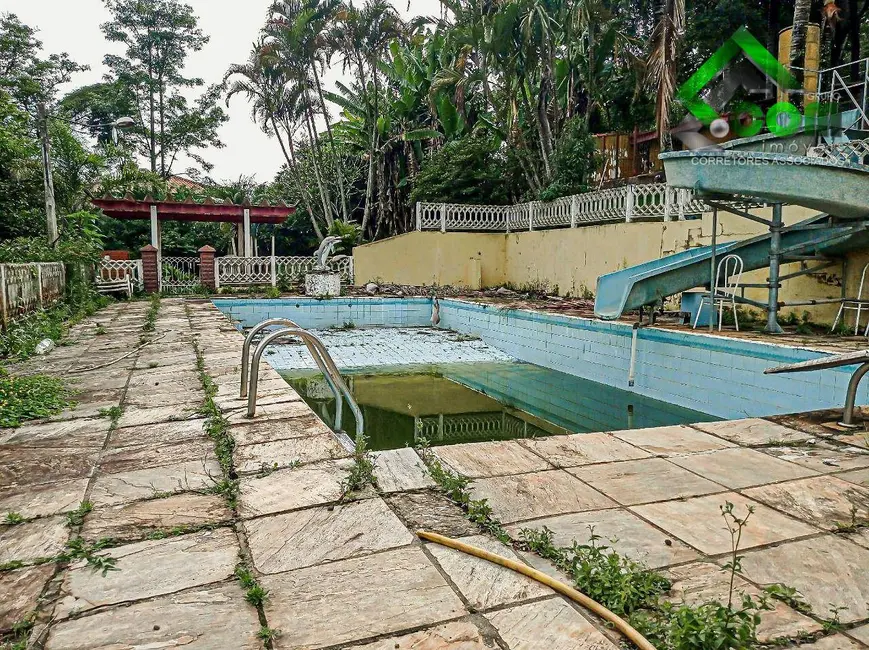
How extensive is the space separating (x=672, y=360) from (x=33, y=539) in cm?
566

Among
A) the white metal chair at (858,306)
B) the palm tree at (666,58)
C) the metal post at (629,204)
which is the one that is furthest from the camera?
the metal post at (629,204)

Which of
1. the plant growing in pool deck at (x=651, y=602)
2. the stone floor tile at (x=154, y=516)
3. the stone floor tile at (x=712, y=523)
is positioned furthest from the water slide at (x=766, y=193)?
the stone floor tile at (x=154, y=516)

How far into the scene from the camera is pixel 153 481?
259 centimetres

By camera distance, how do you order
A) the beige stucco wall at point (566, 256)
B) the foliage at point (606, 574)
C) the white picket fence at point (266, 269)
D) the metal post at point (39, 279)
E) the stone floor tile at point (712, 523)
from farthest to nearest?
1. the white picket fence at point (266, 269)
2. the metal post at point (39, 279)
3. the beige stucco wall at point (566, 256)
4. the stone floor tile at point (712, 523)
5. the foliage at point (606, 574)

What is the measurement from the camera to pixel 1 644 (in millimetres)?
1479

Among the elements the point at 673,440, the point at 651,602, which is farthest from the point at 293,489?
the point at 673,440

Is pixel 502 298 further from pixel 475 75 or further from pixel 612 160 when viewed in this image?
pixel 612 160

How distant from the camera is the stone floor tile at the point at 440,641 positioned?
57.1 inches

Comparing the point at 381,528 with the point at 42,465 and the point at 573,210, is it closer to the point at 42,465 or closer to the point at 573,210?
the point at 42,465

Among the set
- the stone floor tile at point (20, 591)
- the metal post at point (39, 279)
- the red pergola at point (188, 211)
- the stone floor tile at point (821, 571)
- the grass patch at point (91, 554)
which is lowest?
the stone floor tile at point (20, 591)

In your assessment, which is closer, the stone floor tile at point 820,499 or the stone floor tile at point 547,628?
the stone floor tile at point 547,628

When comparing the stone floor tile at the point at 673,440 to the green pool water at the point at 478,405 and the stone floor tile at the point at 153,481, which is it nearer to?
the green pool water at the point at 478,405

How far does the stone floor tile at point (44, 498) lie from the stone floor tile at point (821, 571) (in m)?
2.55

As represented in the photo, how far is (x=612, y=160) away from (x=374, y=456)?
15101 millimetres
